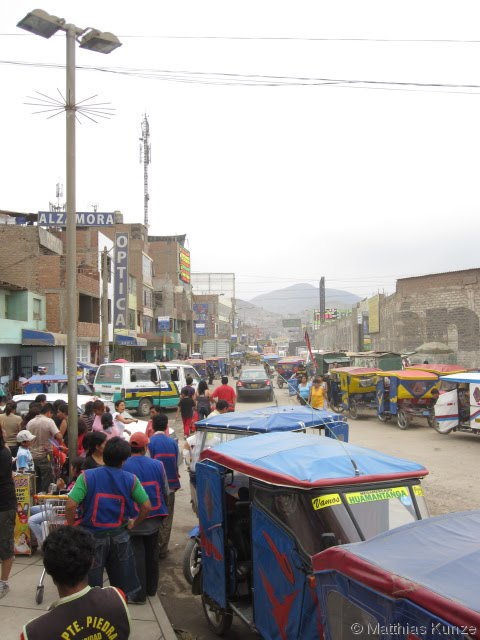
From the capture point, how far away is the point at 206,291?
13350 cm

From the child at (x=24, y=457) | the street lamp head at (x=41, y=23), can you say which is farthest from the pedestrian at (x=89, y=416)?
the street lamp head at (x=41, y=23)

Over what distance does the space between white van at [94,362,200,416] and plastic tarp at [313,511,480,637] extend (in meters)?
19.1

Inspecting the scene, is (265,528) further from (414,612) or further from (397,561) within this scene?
(414,612)

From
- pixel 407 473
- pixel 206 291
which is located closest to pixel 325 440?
pixel 407 473

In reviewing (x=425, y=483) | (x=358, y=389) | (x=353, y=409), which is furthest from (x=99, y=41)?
(x=353, y=409)

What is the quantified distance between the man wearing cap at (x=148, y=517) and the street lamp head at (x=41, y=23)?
18.6 ft

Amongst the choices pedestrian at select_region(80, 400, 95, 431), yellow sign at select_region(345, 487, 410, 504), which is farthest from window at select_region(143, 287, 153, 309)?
yellow sign at select_region(345, 487, 410, 504)

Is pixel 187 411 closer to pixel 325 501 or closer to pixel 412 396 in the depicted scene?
pixel 412 396

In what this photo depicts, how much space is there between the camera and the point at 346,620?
2895 mm

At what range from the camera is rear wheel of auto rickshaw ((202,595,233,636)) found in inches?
204

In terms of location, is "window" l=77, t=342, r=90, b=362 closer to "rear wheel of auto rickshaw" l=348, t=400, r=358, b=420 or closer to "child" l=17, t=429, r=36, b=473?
"rear wheel of auto rickshaw" l=348, t=400, r=358, b=420

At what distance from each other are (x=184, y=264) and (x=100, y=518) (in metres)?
78.1

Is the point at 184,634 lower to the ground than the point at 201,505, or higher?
lower

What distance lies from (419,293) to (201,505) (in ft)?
110
